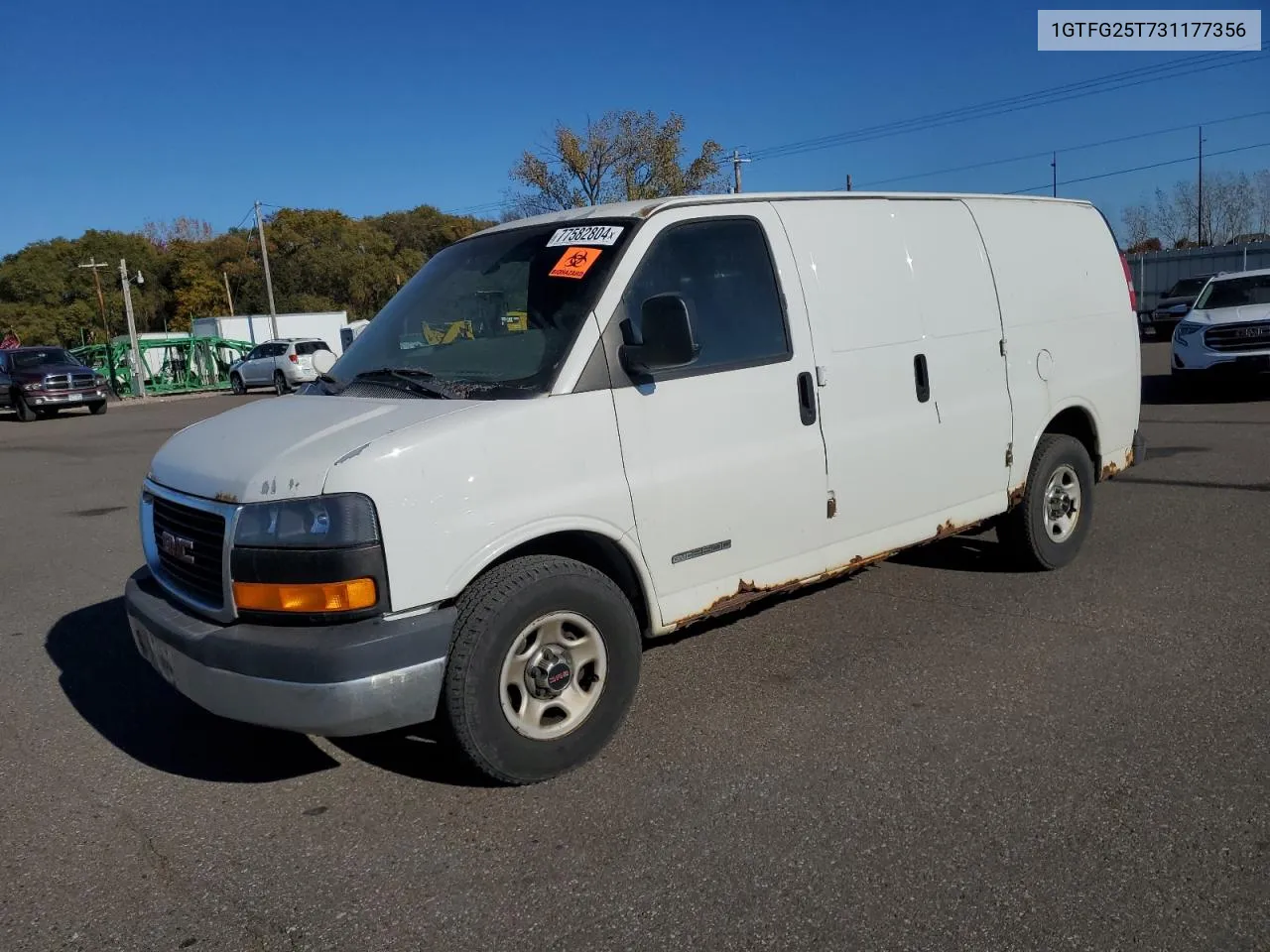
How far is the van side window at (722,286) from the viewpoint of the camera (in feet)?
13.3

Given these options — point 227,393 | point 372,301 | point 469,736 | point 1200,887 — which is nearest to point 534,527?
point 469,736

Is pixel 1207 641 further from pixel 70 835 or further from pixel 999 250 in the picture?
pixel 70 835

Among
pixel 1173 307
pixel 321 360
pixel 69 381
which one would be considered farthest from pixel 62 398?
pixel 1173 307

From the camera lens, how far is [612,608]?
12.0 ft

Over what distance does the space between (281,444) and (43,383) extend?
24.4 m

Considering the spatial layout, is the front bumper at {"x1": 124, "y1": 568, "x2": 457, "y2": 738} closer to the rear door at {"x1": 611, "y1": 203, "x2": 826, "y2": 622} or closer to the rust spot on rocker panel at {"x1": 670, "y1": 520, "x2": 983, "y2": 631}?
the rear door at {"x1": 611, "y1": 203, "x2": 826, "y2": 622}

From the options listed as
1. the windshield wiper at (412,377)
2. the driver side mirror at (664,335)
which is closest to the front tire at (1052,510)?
the driver side mirror at (664,335)

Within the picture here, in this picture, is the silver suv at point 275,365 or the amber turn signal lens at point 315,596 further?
the silver suv at point 275,365

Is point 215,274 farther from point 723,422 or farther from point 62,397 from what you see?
point 723,422

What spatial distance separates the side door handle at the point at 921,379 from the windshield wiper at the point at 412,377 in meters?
2.26

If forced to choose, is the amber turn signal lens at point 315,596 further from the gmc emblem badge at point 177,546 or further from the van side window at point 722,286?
Result: the van side window at point 722,286

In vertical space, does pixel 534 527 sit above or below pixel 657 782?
above

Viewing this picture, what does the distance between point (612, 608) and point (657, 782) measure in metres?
0.63

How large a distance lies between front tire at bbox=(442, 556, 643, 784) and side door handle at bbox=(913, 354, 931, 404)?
6.40 ft
